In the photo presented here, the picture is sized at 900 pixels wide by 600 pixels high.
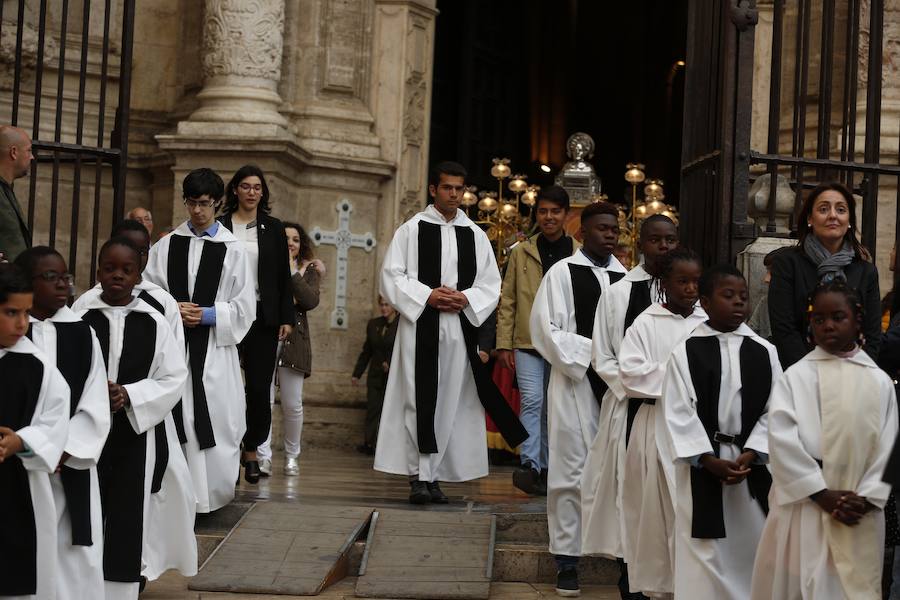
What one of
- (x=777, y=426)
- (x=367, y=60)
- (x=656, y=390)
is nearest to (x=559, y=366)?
(x=656, y=390)

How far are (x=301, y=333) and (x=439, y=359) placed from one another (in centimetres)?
193

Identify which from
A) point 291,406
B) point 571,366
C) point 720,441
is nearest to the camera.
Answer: point 720,441

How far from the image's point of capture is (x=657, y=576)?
695cm

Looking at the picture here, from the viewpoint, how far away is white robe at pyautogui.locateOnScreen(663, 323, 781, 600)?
645 centimetres

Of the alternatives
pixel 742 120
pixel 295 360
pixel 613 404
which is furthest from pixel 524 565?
pixel 295 360

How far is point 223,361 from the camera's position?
8898 millimetres

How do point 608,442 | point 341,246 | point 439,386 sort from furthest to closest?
point 341,246, point 439,386, point 608,442

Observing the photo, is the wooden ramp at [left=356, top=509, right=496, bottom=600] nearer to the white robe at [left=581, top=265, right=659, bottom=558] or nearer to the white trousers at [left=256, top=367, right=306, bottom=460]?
the white robe at [left=581, top=265, right=659, bottom=558]

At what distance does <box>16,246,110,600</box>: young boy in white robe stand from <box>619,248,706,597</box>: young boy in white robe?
2.47 metres

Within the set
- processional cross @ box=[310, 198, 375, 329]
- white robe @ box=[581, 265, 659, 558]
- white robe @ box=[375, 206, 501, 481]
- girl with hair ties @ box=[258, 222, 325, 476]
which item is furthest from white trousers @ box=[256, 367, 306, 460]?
white robe @ box=[581, 265, 659, 558]

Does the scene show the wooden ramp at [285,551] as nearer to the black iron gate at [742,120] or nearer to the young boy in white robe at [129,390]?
the young boy in white robe at [129,390]

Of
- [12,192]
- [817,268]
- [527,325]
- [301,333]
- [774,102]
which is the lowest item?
[301,333]

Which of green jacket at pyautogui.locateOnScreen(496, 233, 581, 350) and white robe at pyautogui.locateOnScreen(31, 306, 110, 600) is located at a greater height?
green jacket at pyautogui.locateOnScreen(496, 233, 581, 350)

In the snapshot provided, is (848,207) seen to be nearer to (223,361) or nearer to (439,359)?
(439,359)
